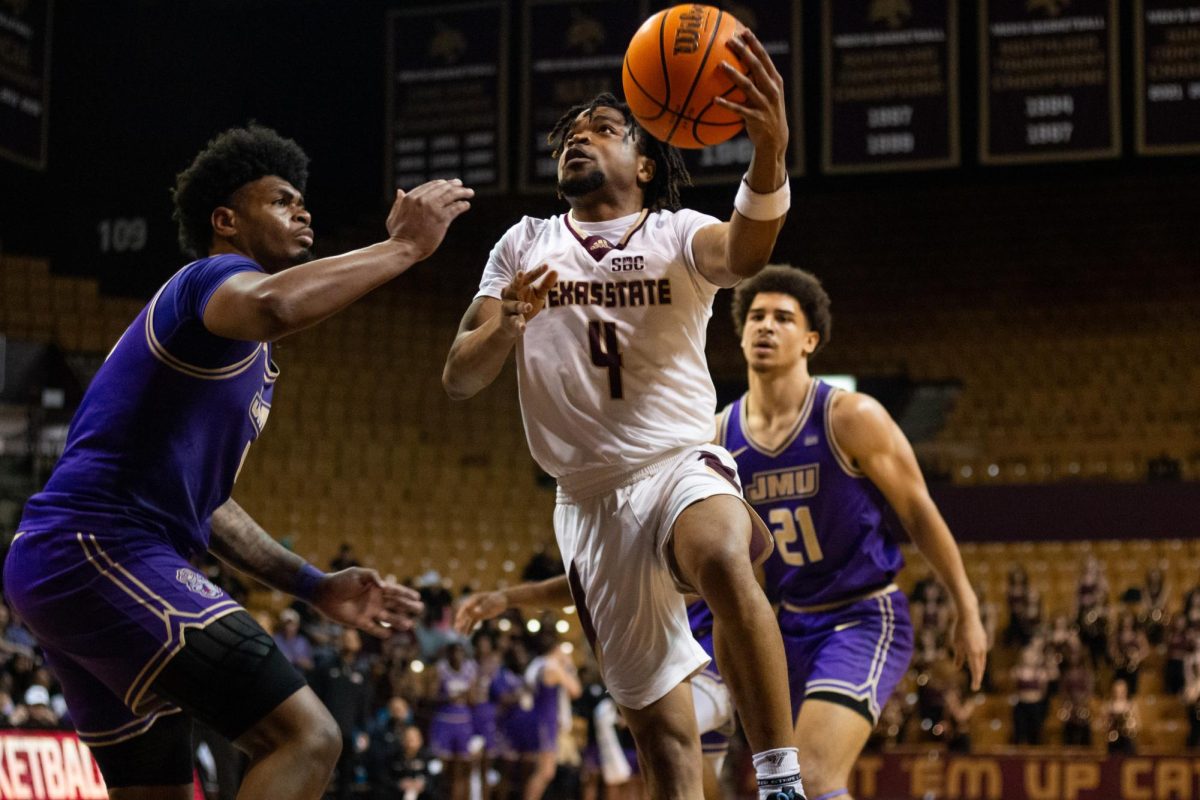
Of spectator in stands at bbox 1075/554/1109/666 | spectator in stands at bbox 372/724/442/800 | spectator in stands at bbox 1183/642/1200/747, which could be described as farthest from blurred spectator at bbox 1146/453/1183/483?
spectator in stands at bbox 372/724/442/800

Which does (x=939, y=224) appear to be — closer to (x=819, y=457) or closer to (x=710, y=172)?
(x=710, y=172)

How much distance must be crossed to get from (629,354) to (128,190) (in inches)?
501

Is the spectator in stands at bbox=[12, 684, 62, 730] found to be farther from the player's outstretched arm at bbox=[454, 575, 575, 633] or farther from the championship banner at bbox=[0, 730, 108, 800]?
the player's outstretched arm at bbox=[454, 575, 575, 633]

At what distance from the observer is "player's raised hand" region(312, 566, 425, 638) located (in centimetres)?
409

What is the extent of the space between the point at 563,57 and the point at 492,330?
35.6 feet

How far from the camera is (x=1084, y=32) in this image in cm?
1375

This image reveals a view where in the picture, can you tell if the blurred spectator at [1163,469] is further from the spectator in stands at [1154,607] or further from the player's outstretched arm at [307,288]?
the player's outstretched arm at [307,288]

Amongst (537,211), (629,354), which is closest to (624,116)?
(629,354)

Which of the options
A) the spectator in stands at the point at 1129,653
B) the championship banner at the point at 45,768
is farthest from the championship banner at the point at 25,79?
the spectator in stands at the point at 1129,653

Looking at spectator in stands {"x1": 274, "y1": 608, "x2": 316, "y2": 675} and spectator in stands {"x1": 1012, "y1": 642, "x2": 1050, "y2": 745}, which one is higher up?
spectator in stands {"x1": 274, "y1": 608, "x2": 316, "y2": 675}

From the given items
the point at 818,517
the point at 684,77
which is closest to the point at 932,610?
the point at 818,517

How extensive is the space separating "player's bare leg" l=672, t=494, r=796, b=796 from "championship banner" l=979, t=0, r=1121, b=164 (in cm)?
1080

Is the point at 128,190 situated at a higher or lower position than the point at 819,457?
higher

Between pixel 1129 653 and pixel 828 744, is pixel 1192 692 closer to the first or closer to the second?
pixel 1129 653
